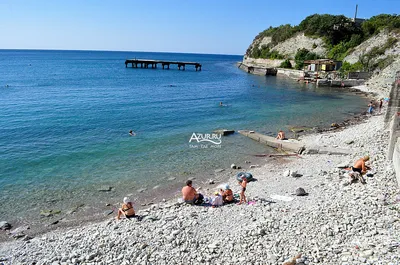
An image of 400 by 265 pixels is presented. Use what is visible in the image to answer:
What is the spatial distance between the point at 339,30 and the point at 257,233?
310ft

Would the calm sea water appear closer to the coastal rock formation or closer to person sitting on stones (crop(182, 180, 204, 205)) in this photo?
person sitting on stones (crop(182, 180, 204, 205))

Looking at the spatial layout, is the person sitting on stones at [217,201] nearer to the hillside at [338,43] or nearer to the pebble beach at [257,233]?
the pebble beach at [257,233]

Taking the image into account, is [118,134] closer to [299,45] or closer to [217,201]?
[217,201]

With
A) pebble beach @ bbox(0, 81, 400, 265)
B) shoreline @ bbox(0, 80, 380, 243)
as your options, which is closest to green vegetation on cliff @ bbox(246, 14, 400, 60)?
shoreline @ bbox(0, 80, 380, 243)

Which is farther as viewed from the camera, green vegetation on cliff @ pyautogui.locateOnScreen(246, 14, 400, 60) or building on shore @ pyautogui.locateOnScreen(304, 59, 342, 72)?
green vegetation on cliff @ pyautogui.locateOnScreen(246, 14, 400, 60)

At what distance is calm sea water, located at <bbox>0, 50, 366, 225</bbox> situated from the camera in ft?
55.9

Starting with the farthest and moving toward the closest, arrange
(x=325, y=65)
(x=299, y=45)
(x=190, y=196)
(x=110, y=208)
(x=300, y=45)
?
(x=299, y=45), (x=300, y=45), (x=325, y=65), (x=110, y=208), (x=190, y=196)

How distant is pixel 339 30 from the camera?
89938mm

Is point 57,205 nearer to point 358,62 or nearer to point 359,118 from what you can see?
point 359,118

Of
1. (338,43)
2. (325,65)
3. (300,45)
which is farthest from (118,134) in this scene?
(300,45)

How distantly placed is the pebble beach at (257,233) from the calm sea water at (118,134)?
12.3ft

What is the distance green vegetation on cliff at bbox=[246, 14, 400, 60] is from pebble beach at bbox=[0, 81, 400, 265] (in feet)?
239

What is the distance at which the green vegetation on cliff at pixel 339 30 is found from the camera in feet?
266

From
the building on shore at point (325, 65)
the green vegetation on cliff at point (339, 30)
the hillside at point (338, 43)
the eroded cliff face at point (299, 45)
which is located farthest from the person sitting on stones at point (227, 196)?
the eroded cliff face at point (299, 45)
